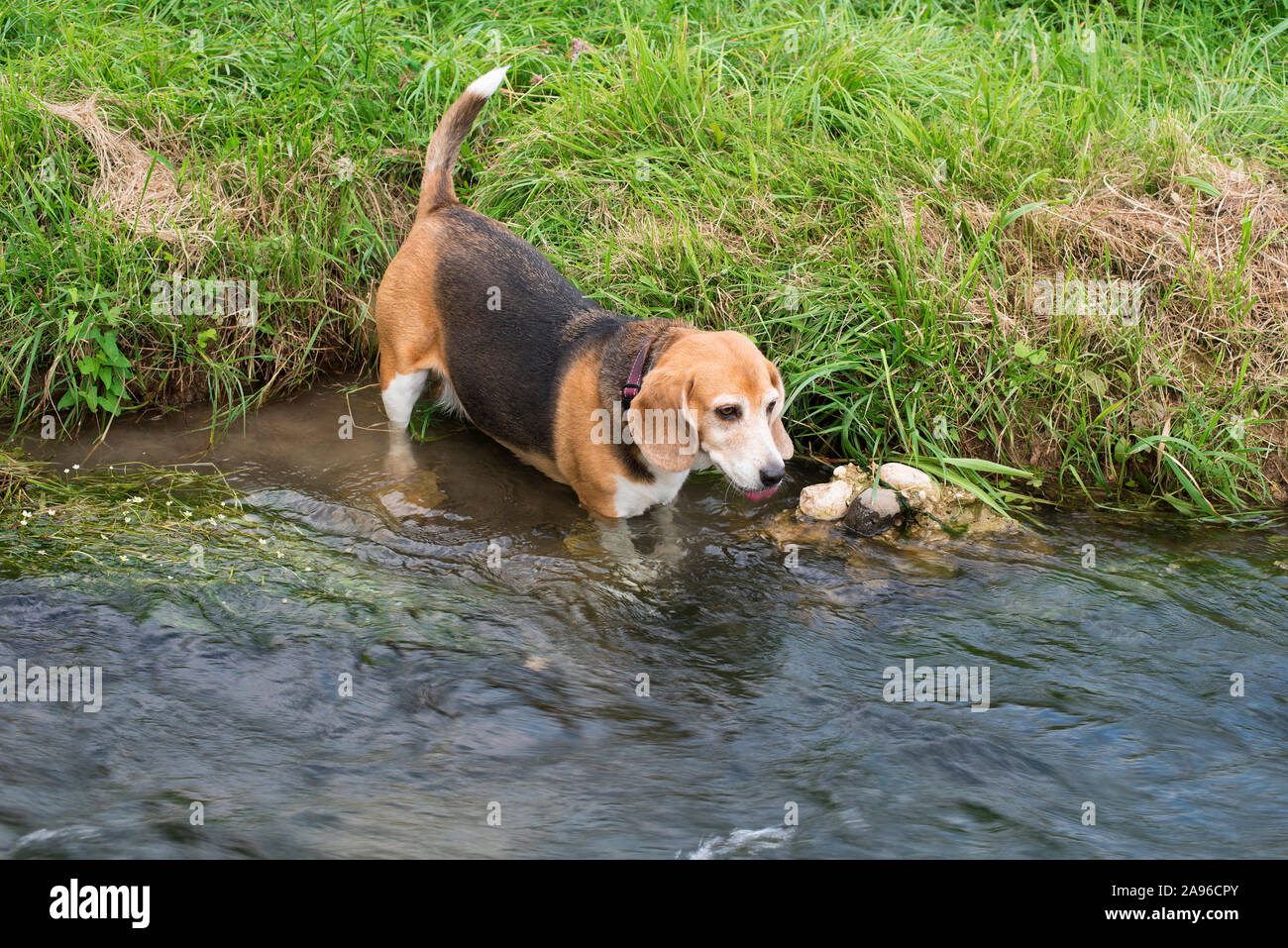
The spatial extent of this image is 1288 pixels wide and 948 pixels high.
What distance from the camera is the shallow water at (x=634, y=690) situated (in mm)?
3184

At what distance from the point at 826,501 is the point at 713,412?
38.6 inches

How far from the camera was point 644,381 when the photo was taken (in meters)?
4.32

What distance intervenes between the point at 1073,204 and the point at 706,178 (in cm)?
187

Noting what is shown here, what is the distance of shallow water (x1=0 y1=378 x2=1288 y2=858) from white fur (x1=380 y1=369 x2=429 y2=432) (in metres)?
0.40

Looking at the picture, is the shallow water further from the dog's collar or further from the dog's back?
the dog's collar

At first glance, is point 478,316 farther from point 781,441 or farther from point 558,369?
point 781,441

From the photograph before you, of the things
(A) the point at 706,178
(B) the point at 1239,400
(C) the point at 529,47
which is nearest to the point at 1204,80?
(B) the point at 1239,400

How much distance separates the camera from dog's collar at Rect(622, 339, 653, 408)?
4.42 m

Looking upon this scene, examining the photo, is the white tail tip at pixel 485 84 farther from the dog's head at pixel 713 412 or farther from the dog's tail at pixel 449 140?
the dog's head at pixel 713 412

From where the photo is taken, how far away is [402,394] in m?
5.39

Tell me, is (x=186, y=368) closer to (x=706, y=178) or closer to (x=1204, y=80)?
(x=706, y=178)
